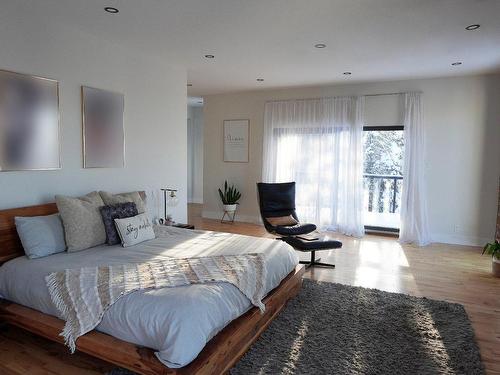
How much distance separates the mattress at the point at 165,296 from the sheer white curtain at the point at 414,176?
326 cm

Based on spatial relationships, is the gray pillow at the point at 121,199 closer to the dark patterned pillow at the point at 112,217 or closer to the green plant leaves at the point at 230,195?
the dark patterned pillow at the point at 112,217

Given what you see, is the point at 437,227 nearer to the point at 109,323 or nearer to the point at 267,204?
the point at 267,204

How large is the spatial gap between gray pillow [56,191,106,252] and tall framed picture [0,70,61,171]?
48 cm

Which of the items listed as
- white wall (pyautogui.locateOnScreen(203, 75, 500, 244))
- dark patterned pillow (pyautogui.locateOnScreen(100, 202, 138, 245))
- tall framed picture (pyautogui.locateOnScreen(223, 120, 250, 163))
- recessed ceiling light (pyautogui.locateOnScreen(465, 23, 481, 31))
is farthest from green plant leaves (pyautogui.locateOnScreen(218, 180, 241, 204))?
recessed ceiling light (pyautogui.locateOnScreen(465, 23, 481, 31))

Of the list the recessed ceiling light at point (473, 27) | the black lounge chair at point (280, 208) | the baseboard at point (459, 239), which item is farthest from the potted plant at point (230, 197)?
the recessed ceiling light at point (473, 27)

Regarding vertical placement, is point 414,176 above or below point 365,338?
above

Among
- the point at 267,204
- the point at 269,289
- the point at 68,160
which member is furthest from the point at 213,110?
the point at 269,289

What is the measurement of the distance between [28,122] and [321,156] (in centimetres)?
469

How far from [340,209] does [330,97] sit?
207 centimetres

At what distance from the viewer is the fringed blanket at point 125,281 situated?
2.13 metres

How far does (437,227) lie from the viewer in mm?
5820

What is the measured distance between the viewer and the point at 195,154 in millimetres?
9703

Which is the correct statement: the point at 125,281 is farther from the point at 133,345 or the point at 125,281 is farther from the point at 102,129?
the point at 102,129

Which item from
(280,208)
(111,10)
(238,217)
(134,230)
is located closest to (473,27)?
(280,208)
